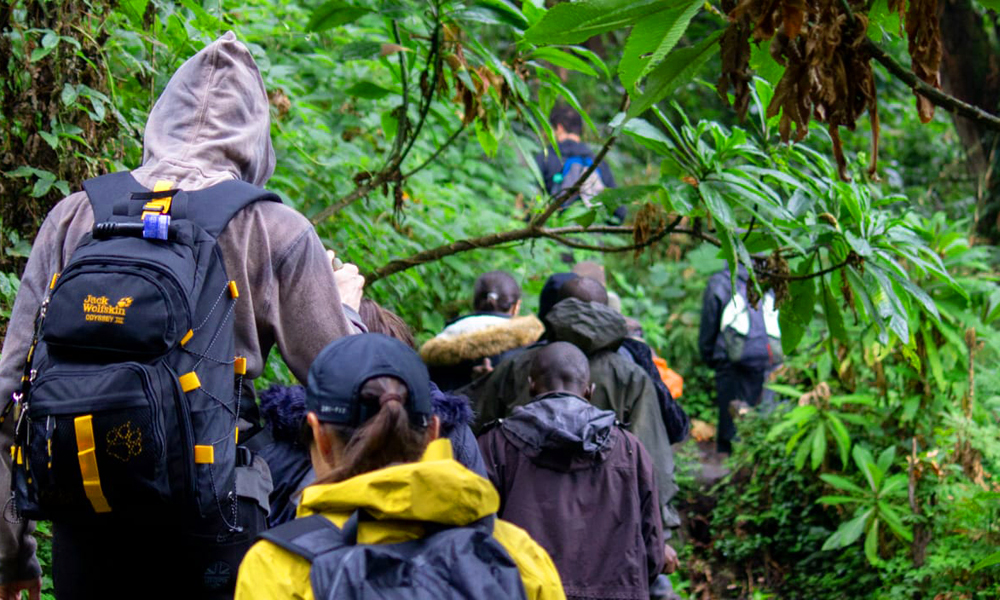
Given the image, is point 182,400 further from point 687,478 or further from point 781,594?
point 687,478

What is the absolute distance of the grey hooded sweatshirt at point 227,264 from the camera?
8.46ft

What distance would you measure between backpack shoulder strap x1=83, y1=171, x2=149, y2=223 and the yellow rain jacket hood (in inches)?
36.7

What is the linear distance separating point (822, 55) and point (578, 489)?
2.85 meters

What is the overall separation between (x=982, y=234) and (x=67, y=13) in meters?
8.05

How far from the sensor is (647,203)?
4.10 m

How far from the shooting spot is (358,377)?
2.15 m

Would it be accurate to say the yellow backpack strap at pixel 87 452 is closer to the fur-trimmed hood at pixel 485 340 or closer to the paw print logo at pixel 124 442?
the paw print logo at pixel 124 442

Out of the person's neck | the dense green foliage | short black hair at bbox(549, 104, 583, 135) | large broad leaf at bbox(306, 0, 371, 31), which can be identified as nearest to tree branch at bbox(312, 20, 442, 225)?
the dense green foliage

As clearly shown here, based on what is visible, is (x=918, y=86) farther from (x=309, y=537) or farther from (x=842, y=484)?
(x=842, y=484)

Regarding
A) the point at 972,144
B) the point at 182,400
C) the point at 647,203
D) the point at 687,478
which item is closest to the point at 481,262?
the point at 687,478

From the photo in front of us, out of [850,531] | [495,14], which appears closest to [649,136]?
[495,14]

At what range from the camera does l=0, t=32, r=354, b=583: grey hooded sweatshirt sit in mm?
2580

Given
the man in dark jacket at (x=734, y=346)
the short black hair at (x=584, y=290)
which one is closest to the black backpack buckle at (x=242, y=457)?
Result: the short black hair at (x=584, y=290)

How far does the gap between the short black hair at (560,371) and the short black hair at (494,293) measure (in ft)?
5.28
